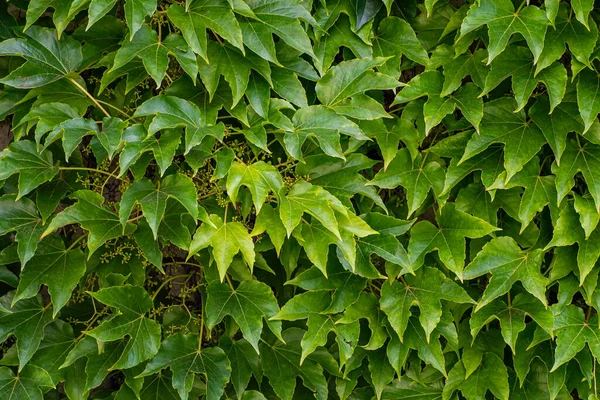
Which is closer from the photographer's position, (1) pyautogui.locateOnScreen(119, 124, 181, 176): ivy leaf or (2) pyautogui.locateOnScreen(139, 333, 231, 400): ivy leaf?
(1) pyautogui.locateOnScreen(119, 124, 181, 176): ivy leaf

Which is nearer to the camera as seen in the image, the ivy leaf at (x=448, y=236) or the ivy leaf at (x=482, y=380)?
the ivy leaf at (x=448, y=236)

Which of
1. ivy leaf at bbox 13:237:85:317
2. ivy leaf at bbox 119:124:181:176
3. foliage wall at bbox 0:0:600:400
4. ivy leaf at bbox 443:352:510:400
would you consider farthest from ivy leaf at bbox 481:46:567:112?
ivy leaf at bbox 13:237:85:317

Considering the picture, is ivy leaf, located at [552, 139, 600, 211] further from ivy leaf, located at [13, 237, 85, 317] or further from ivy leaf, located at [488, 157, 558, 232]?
ivy leaf, located at [13, 237, 85, 317]

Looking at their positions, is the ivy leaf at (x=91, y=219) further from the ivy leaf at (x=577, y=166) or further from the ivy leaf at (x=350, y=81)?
the ivy leaf at (x=577, y=166)

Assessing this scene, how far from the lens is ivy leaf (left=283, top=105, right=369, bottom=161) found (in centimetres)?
188

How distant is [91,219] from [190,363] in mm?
460

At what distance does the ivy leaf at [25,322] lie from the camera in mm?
1932

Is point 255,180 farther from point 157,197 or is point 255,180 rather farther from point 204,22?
point 204,22

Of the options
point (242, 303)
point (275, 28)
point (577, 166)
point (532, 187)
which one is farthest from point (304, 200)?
point (577, 166)

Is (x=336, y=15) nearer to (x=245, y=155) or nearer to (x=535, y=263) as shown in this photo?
(x=245, y=155)

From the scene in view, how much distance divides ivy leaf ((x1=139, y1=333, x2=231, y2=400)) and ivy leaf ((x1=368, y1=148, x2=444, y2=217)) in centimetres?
61

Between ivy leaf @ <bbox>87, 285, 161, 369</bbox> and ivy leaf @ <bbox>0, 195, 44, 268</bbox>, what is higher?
ivy leaf @ <bbox>0, 195, 44, 268</bbox>

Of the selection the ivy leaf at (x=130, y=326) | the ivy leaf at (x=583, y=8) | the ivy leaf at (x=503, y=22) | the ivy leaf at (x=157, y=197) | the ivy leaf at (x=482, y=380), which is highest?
the ivy leaf at (x=583, y=8)

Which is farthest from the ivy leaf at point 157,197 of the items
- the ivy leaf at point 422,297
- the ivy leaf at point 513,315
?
the ivy leaf at point 513,315
